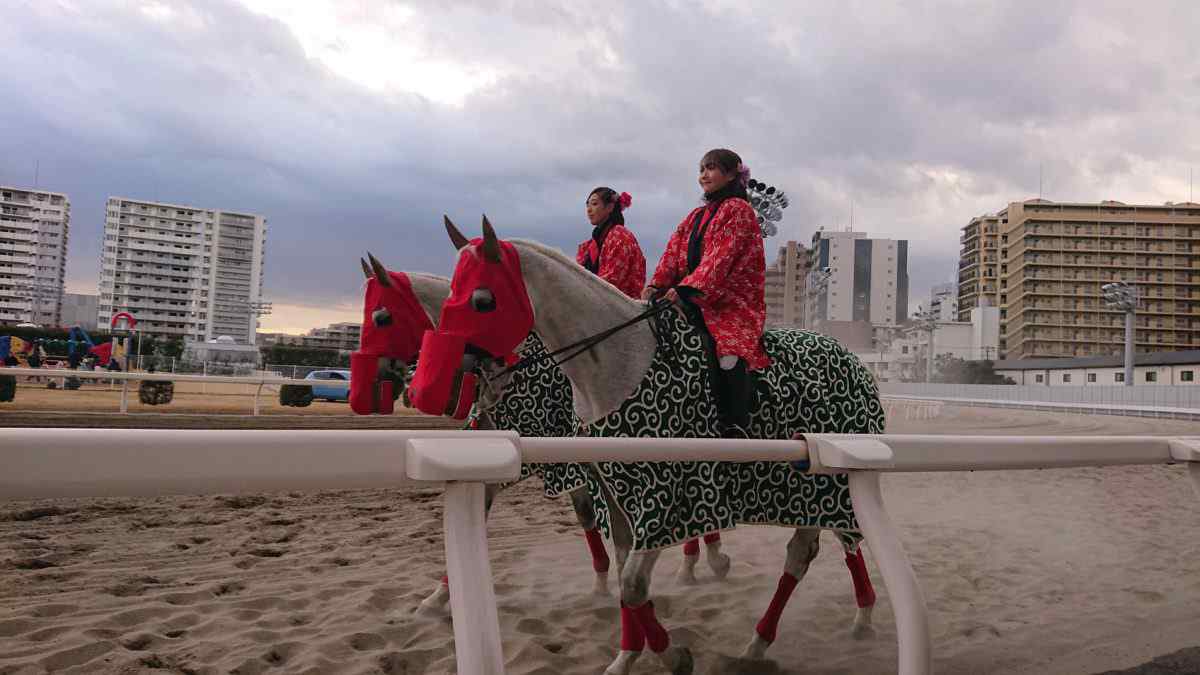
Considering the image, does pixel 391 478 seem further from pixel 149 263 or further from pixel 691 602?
pixel 149 263

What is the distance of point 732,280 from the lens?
121 inches

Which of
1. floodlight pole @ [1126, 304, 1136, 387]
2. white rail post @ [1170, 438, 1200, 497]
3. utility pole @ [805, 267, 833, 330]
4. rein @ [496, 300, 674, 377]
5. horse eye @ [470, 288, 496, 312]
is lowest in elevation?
white rail post @ [1170, 438, 1200, 497]

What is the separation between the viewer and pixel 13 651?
8.95ft

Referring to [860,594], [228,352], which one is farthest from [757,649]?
[228,352]

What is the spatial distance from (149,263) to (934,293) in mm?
130046

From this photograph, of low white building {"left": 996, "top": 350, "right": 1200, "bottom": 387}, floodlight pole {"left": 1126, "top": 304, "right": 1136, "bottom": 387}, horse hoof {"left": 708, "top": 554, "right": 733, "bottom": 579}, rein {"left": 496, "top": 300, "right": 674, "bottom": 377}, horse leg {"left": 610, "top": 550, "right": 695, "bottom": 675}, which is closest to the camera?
horse leg {"left": 610, "top": 550, "right": 695, "bottom": 675}

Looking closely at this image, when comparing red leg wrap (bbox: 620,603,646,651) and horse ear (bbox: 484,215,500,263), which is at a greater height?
horse ear (bbox: 484,215,500,263)

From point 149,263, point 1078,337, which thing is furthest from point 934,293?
point 149,263

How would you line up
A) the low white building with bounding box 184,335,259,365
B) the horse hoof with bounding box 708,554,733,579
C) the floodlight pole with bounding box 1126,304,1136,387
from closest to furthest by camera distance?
the horse hoof with bounding box 708,554,733,579 < the floodlight pole with bounding box 1126,304,1136,387 < the low white building with bounding box 184,335,259,365

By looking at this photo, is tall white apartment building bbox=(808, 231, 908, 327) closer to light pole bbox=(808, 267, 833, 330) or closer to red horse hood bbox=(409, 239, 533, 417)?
light pole bbox=(808, 267, 833, 330)

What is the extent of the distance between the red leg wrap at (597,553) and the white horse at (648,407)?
1.06 metres

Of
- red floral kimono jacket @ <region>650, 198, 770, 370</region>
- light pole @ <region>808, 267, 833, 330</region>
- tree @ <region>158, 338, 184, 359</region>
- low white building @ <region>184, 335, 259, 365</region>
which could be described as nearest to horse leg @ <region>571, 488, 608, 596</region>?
red floral kimono jacket @ <region>650, 198, 770, 370</region>

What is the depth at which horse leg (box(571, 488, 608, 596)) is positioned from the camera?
155 inches

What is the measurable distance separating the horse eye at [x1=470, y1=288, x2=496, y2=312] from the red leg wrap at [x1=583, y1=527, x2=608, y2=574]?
5.97 ft
